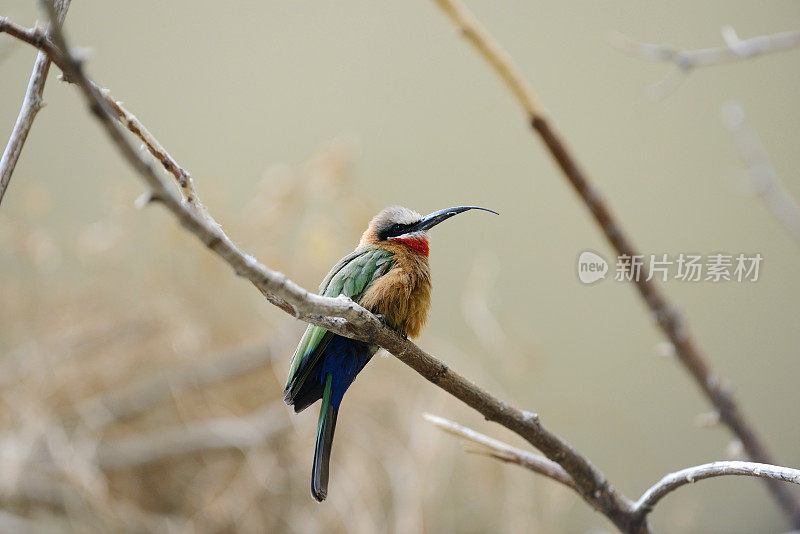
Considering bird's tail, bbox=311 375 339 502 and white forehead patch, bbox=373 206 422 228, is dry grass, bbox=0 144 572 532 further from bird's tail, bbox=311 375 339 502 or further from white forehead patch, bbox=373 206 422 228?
bird's tail, bbox=311 375 339 502

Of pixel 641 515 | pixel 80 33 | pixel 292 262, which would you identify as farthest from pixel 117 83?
pixel 641 515

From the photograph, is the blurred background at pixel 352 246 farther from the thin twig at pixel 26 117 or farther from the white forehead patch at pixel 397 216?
the thin twig at pixel 26 117

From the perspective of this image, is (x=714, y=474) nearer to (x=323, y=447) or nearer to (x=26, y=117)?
(x=323, y=447)

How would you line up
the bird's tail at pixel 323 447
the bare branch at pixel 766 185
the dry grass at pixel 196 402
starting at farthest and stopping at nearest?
the dry grass at pixel 196 402, the bare branch at pixel 766 185, the bird's tail at pixel 323 447

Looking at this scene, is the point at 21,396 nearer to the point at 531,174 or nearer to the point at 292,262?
the point at 292,262

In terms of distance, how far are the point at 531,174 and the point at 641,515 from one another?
1.42 metres

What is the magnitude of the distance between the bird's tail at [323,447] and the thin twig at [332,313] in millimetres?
112

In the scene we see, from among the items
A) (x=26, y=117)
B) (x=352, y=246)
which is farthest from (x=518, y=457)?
(x=352, y=246)

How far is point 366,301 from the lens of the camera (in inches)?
26.5

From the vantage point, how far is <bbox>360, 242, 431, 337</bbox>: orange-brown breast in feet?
2.20

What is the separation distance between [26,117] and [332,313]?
25 cm

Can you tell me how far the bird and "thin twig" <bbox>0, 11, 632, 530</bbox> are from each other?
90mm

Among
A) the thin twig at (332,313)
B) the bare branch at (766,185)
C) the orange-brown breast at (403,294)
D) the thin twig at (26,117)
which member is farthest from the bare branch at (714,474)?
the bare branch at (766,185)

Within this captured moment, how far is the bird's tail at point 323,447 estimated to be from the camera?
1.83 feet
